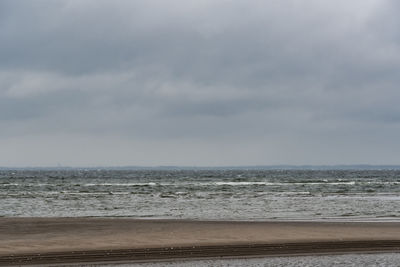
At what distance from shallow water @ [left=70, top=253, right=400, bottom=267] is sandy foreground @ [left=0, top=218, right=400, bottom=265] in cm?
106

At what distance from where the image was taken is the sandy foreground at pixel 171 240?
20.0 meters

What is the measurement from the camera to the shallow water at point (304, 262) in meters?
18.3

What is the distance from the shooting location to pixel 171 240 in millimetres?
23547

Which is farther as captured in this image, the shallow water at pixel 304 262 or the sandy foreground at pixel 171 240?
the sandy foreground at pixel 171 240

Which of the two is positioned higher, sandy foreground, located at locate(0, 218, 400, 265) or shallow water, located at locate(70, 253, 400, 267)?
sandy foreground, located at locate(0, 218, 400, 265)

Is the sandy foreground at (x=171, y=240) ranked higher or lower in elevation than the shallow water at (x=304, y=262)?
higher

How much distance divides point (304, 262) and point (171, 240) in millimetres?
6451

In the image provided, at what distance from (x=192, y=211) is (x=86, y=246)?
2094 cm

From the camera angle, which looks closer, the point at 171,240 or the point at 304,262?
the point at 304,262

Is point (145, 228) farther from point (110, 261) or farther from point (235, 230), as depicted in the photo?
point (110, 261)

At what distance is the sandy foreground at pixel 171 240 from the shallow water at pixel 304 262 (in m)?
1.06

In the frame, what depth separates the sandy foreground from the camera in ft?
65.7

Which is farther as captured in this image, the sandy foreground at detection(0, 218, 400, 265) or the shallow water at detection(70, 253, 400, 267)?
the sandy foreground at detection(0, 218, 400, 265)

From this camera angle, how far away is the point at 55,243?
22.8 meters
